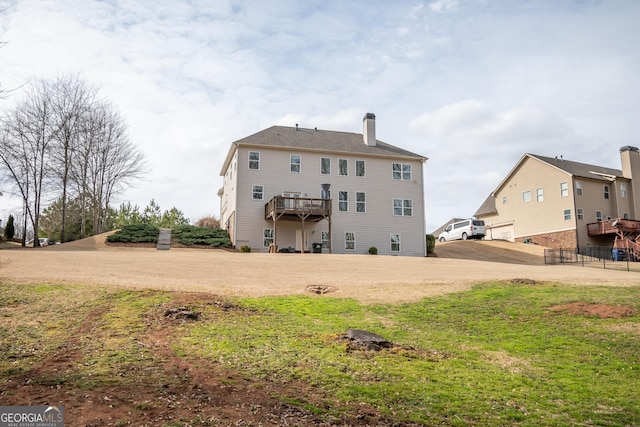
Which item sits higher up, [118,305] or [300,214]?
[300,214]

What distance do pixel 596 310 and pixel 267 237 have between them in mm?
22465

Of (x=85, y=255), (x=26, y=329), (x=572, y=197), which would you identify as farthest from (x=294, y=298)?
(x=572, y=197)

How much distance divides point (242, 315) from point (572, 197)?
122 feet

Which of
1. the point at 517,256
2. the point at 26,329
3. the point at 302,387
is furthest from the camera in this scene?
the point at 517,256

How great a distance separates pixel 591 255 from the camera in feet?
124

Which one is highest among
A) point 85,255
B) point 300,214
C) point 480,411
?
point 300,214

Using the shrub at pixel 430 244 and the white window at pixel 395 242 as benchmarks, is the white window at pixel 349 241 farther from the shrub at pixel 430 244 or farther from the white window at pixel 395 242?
the shrub at pixel 430 244

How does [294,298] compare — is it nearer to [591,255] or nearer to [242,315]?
[242,315]

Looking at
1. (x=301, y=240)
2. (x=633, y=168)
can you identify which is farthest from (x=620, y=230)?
(x=301, y=240)

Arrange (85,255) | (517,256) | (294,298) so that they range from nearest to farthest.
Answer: (294,298)
(85,255)
(517,256)

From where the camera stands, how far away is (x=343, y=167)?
3588 cm

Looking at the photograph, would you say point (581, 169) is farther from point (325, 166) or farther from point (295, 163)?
point (295, 163)

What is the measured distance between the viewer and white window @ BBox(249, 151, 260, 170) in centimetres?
3378

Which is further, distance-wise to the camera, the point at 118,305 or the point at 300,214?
the point at 300,214
